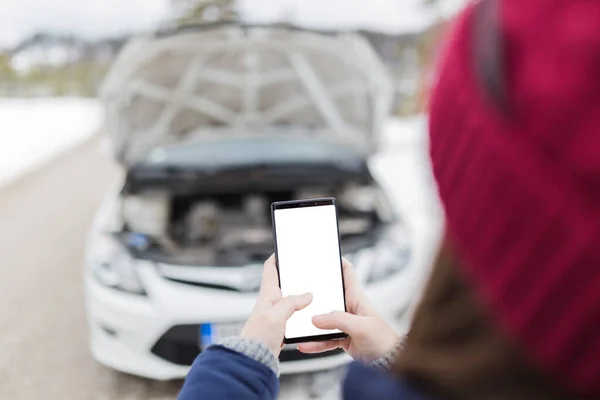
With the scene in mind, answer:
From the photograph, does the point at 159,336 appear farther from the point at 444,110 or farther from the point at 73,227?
the point at 73,227

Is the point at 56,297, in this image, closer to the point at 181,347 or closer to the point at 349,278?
the point at 181,347

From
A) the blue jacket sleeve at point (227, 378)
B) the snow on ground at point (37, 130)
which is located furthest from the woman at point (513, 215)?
the snow on ground at point (37, 130)

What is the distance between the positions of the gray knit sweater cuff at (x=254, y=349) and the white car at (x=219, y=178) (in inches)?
57.1

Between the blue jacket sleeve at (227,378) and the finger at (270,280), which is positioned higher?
the finger at (270,280)

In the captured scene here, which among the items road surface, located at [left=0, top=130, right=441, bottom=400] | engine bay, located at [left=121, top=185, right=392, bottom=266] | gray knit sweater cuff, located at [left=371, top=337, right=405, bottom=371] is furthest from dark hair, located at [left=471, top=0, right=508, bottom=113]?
engine bay, located at [left=121, top=185, right=392, bottom=266]

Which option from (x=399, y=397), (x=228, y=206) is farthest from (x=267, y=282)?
(x=228, y=206)

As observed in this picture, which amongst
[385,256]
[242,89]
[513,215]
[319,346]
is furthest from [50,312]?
A: [513,215]

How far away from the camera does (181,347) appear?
7.03 feet

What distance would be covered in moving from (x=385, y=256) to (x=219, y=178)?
99 centimetres

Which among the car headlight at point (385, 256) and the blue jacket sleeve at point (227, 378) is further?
the car headlight at point (385, 256)

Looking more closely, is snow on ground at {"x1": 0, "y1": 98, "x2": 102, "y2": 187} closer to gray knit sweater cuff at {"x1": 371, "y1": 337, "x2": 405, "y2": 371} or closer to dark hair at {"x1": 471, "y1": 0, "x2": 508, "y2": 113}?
gray knit sweater cuff at {"x1": 371, "y1": 337, "x2": 405, "y2": 371}

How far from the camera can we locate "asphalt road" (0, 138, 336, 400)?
7.63 feet

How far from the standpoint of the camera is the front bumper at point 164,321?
2125mm

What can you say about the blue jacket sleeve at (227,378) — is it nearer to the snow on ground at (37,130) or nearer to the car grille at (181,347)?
the car grille at (181,347)
